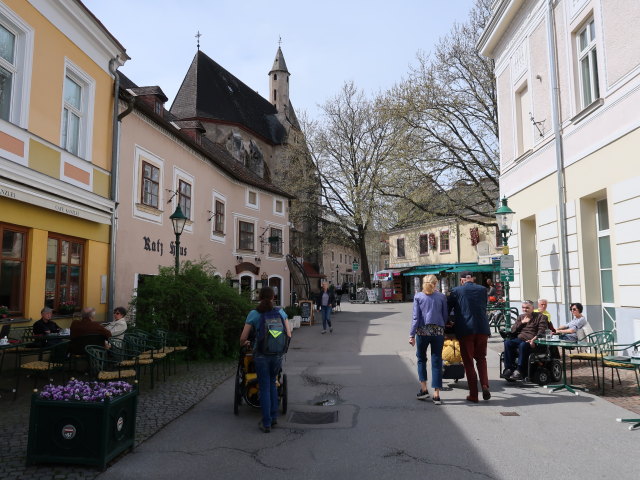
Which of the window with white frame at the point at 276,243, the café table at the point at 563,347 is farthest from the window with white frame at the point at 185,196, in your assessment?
the café table at the point at 563,347

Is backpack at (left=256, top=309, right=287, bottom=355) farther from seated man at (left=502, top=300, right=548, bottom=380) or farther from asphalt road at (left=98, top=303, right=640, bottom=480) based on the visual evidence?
seated man at (left=502, top=300, right=548, bottom=380)

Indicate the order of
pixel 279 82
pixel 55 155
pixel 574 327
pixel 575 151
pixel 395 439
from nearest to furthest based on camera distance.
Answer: pixel 395 439
pixel 574 327
pixel 55 155
pixel 575 151
pixel 279 82

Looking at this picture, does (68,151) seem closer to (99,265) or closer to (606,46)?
(99,265)

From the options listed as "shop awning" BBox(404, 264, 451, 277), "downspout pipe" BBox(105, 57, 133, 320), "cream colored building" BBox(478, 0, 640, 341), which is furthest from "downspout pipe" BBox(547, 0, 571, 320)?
"shop awning" BBox(404, 264, 451, 277)

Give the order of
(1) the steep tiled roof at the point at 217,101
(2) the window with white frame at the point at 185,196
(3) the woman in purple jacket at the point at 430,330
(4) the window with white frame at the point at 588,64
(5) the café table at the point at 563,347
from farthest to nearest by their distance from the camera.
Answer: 1. (1) the steep tiled roof at the point at 217,101
2. (2) the window with white frame at the point at 185,196
3. (4) the window with white frame at the point at 588,64
4. (5) the café table at the point at 563,347
5. (3) the woman in purple jacket at the point at 430,330

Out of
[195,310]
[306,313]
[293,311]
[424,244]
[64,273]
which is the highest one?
[424,244]

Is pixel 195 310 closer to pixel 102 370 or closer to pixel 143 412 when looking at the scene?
pixel 102 370

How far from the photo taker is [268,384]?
5.81 m

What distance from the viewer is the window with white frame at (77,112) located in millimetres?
11078

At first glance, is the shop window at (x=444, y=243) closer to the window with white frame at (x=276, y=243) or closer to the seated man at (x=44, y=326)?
the window with white frame at (x=276, y=243)

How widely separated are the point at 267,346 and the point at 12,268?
20.3ft

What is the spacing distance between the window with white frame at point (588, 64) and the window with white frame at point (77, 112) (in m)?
11.1

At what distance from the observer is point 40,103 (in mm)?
9938

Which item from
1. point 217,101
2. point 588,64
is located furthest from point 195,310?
point 217,101
